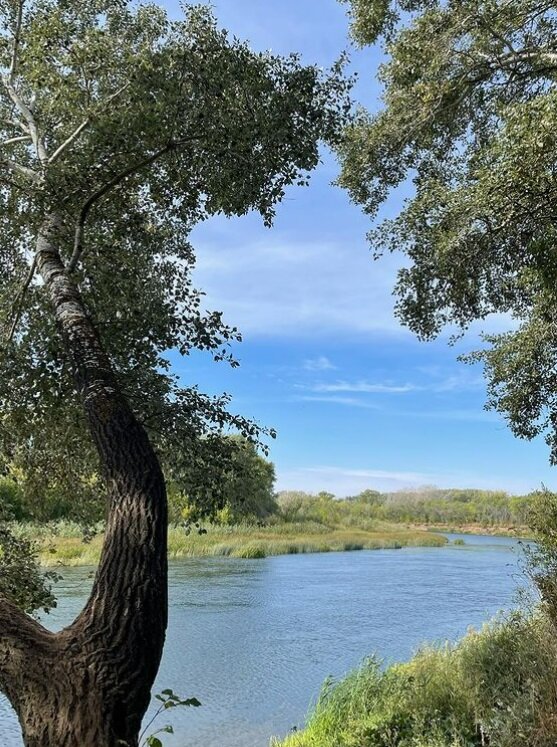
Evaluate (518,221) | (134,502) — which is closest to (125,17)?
(518,221)

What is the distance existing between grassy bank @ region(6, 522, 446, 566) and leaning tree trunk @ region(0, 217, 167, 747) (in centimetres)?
1546

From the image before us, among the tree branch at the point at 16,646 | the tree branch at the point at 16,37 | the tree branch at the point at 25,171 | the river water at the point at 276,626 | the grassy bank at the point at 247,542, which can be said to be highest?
the tree branch at the point at 16,37

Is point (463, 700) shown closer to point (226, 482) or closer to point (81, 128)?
point (226, 482)

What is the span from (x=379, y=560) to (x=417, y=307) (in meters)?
28.1

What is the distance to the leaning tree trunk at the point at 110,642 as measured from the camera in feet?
7.34

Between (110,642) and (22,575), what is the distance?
289cm

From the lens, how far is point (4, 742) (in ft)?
25.2

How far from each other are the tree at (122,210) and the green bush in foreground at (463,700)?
2.74m

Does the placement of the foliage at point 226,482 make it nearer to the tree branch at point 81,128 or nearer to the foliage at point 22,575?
the foliage at point 22,575

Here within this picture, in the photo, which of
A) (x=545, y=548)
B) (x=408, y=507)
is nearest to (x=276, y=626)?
(x=545, y=548)

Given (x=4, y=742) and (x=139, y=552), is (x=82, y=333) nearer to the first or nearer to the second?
(x=139, y=552)

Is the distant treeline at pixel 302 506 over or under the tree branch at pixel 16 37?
under

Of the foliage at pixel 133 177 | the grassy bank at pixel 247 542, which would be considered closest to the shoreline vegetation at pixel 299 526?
the grassy bank at pixel 247 542

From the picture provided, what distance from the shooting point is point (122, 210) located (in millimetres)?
5371
